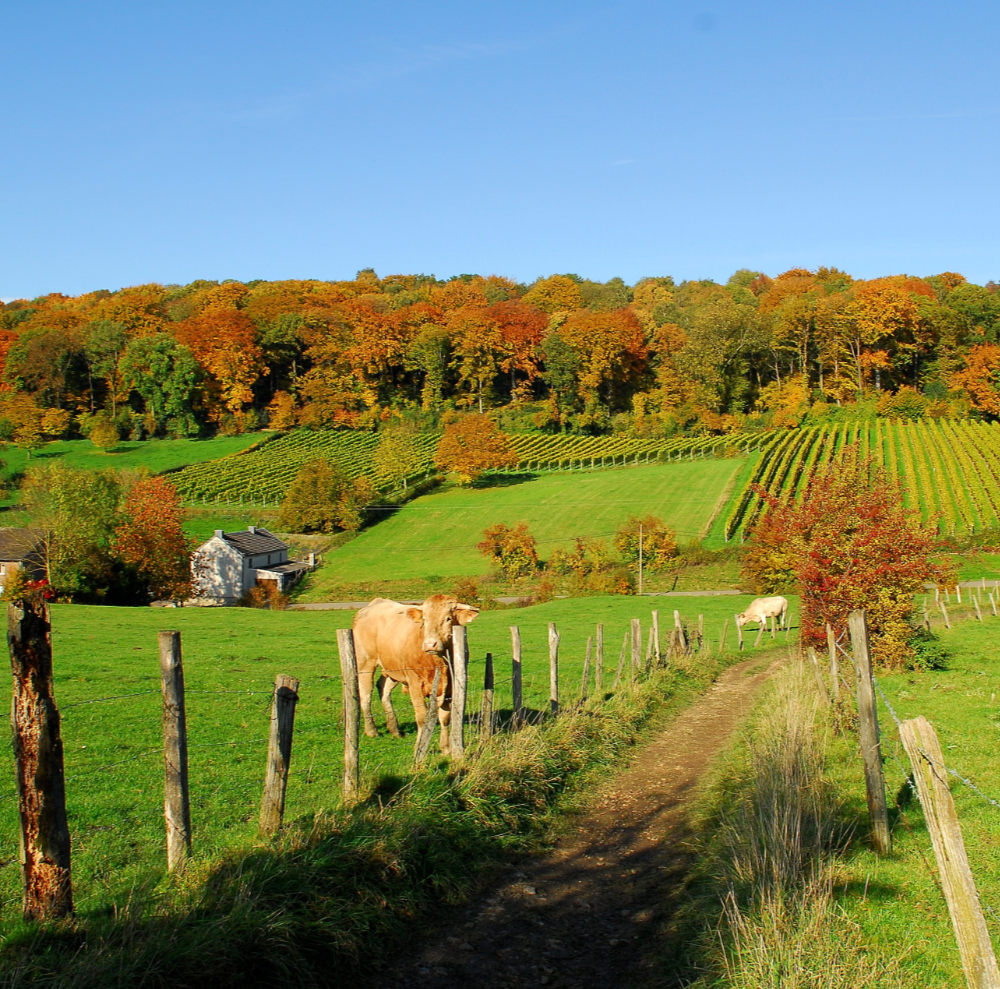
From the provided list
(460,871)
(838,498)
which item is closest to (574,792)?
Result: (460,871)

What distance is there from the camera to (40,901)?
514 centimetres

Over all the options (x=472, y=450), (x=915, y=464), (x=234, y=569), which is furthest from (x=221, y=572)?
(x=915, y=464)

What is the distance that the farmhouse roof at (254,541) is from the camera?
5825 centimetres

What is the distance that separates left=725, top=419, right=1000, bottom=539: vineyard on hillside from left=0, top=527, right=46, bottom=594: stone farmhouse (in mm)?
39742

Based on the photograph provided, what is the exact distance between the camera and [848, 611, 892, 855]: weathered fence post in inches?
281

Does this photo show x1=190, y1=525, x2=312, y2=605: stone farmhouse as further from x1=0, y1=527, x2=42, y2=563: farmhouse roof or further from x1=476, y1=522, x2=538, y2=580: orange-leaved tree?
x1=476, y1=522, x2=538, y2=580: orange-leaved tree

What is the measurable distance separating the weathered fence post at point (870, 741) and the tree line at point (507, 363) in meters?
88.5

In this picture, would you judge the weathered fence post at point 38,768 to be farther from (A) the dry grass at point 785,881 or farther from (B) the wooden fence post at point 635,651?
(B) the wooden fence post at point 635,651

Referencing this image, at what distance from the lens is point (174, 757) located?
612cm

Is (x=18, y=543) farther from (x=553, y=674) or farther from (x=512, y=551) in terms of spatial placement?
(x=553, y=674)

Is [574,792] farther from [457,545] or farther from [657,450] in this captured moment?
[657,450]

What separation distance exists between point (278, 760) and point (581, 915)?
2790 mm

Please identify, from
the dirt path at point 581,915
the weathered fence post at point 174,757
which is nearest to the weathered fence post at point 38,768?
the weathered fence post at point 174,757

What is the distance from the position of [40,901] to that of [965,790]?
8397mm
